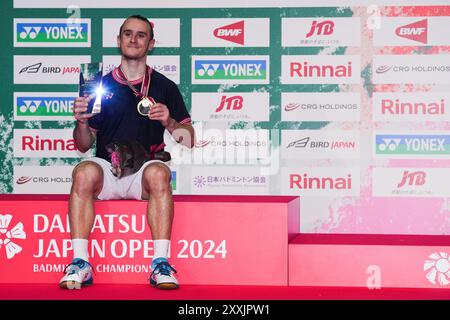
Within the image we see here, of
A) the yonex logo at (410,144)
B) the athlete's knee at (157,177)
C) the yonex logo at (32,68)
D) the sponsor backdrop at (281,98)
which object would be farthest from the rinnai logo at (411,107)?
the yonex logo at (32,68)

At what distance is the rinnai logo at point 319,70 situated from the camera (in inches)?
209

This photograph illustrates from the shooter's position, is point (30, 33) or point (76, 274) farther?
point (30, 33)

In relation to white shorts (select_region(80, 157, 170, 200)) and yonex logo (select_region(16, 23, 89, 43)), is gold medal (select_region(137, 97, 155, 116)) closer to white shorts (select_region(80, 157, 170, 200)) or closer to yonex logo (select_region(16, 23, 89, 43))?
white shorts (select_region(80, 157, 170, 200))

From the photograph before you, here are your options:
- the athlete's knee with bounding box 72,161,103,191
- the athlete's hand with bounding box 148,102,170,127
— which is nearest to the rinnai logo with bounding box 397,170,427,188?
the athlete's hand with bounding box 148,102,170,127

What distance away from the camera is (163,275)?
329 cm

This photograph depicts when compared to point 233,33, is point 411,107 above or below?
below

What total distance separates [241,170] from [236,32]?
3.19 feet

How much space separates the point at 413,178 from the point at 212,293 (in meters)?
2.43

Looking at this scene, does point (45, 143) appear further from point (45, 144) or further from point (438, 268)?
point (438, 268)

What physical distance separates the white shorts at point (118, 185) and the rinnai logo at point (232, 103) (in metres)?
1.87

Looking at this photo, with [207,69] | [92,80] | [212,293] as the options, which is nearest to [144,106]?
[92,80]

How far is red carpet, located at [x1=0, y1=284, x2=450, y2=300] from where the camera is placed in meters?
3.18

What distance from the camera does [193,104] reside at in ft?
17.8

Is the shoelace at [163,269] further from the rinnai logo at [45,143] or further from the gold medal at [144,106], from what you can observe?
the rinnai logo at [45,143]
